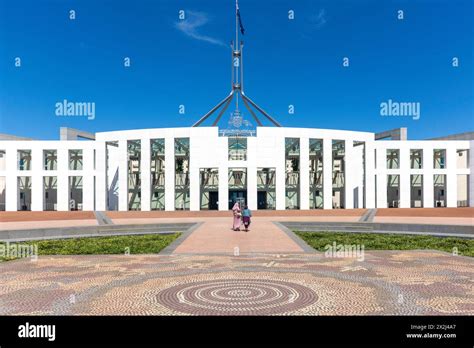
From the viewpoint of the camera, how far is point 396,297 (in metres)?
6.52

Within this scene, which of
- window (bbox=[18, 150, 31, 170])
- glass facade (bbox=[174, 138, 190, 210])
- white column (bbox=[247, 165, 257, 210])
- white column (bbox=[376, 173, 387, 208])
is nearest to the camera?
white column (bbox=[247, 165, 257, 210])

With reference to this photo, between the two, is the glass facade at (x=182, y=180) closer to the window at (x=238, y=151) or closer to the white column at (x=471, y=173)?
the window at (x=238, y=151)

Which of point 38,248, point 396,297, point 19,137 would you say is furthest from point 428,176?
point 19,137

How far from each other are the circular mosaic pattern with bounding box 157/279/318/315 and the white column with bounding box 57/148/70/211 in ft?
126

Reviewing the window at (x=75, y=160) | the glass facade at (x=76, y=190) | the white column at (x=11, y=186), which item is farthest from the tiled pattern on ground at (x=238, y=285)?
the glass facade at (x=76, y=190)

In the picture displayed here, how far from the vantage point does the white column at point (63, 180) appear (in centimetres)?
3993

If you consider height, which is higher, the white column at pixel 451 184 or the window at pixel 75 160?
the window at pixel 75 160

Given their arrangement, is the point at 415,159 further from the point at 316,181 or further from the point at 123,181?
the point at 123,181

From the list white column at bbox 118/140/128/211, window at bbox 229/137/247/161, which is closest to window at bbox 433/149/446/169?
window at bbox 229/137/247/161

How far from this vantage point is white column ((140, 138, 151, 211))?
123 ft

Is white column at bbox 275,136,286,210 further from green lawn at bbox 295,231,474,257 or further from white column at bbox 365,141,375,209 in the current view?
green lawn at bbox 295,231,474,257
